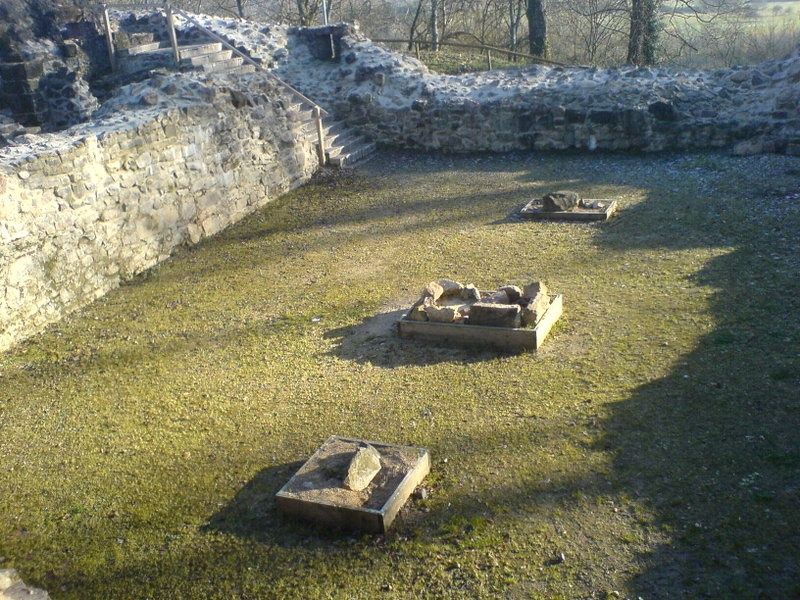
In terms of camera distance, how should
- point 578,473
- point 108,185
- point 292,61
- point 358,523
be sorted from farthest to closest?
point 292,61 < point 108,185 < point 578,473 < point 358,523

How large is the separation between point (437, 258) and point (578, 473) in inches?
191

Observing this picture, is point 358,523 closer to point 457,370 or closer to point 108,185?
point 457,370

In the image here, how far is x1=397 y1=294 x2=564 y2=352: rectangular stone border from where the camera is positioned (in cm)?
704

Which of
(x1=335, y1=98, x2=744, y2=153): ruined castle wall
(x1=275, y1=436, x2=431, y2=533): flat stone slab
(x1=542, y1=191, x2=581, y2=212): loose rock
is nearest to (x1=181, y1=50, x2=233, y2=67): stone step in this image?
(x1=335, y1=98, x2=744, y2=153): ruined castle wall

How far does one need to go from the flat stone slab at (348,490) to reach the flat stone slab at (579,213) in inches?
243

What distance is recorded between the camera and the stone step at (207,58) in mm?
15102

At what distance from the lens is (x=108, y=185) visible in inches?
371

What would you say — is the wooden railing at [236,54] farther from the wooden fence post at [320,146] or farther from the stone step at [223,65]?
the stone step at [223,65]

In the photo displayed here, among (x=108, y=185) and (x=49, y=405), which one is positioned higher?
(x=108, y=185)

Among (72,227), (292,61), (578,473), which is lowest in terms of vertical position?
(578,473)

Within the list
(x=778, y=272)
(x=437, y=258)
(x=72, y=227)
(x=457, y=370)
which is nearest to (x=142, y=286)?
(x=72, y=227)

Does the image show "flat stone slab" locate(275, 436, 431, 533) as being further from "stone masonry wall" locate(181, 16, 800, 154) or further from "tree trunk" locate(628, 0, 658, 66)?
"tree trunk" locate(628, 0, 658, 66)

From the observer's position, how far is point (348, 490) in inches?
200

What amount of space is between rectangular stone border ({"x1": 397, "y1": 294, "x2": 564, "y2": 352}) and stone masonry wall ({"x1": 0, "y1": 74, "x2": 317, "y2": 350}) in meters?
3.84
